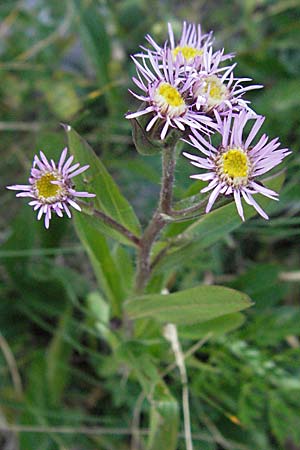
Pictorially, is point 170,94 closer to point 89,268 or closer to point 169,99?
point 169,99

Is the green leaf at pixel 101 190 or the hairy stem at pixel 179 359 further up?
the green leaf at pixel 101 190

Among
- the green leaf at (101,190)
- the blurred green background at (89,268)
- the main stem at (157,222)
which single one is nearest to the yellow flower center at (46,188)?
the green leaf at (101,190)

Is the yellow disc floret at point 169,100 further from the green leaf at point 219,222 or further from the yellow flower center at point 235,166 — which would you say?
the green leaf at point 219,222

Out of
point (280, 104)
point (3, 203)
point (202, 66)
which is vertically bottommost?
point (202, 66)

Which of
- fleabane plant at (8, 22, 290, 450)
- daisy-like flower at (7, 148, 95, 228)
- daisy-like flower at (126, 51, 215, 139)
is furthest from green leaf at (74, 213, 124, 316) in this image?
daisy-like flower at (126, 51, 215, 139)

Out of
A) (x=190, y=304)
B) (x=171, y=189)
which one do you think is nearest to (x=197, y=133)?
(x=171, y=189)

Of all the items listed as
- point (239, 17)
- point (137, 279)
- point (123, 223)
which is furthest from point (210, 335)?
point (239, 17)

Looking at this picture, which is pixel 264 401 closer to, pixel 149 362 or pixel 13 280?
pixel 149 362
